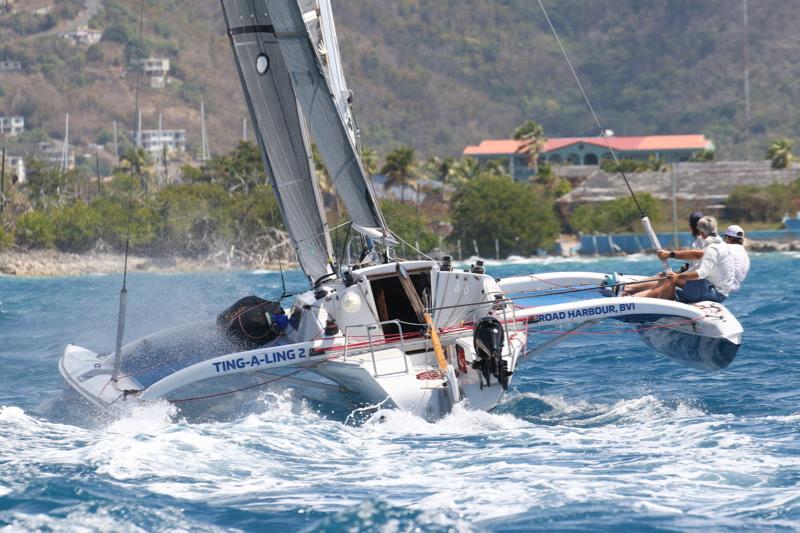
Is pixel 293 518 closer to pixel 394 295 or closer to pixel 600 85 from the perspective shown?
pixel 394 295

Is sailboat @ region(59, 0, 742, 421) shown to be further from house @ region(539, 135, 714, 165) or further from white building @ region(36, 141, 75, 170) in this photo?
white building @ region(36, 141, 75, 170)

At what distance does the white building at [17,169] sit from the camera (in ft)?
247

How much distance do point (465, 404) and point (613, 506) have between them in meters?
3.09

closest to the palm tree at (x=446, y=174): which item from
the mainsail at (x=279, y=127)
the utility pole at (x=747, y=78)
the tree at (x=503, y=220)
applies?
the tree at (x=503, y=220)

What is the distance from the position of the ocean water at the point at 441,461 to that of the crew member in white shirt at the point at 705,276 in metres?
1.01

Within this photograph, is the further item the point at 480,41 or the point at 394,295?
the point at 480,41

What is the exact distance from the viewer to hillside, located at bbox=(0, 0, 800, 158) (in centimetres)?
15650

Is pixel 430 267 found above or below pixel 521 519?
above

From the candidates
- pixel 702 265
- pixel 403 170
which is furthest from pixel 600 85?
pixel 702 265

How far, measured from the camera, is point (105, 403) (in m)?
11.9

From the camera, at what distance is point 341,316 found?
39.0 feet

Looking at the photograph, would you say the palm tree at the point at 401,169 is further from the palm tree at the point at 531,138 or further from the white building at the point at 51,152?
the white building at the point at 51,152

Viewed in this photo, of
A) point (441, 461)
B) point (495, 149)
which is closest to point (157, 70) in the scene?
point (495, 149)

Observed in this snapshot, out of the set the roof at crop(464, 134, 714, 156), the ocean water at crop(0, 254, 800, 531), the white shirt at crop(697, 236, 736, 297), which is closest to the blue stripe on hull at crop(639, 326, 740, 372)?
the ocean water at crop(0, 254, 800, 531)
